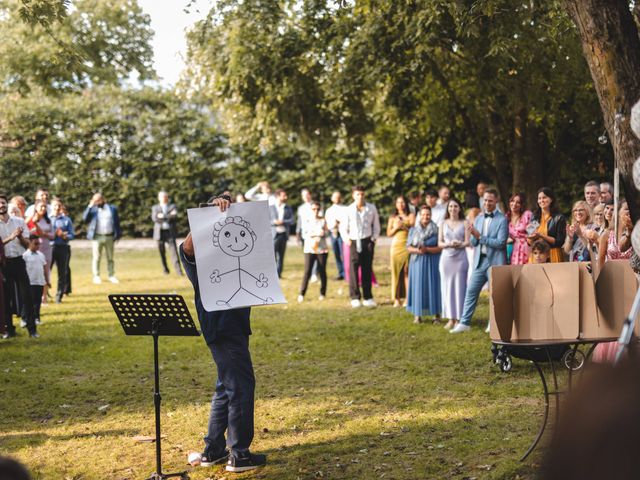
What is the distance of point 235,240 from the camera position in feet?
22.2

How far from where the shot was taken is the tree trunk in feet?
20.2

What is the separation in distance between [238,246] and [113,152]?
27510 mm

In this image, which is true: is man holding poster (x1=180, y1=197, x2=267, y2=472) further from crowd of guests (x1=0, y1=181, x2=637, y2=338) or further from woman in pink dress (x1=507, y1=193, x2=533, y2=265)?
woman in pink dress (x1=507, y1=193, x2=533, y2=265)

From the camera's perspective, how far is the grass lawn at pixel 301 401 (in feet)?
23.5

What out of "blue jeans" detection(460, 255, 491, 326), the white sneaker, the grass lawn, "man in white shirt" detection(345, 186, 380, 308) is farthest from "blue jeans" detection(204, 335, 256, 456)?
"man in white shirt" detection(345, 186, 380, 308)

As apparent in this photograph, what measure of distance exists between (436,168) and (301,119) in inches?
358

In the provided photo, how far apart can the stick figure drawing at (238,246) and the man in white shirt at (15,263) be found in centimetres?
714

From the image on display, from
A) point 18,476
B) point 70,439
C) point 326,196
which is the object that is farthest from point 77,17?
point 18,476

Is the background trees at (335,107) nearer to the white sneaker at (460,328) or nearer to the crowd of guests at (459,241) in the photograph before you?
the crowd of guests at (459,241)

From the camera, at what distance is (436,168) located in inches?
1128

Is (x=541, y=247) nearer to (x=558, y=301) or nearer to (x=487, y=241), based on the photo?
(x=487, y=241)

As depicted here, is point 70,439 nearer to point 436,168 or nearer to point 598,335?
point 598,335

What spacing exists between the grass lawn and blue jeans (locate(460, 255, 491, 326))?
0.43 m

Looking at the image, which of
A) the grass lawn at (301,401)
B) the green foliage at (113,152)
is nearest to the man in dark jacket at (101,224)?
the grass lawn at (301,401)
